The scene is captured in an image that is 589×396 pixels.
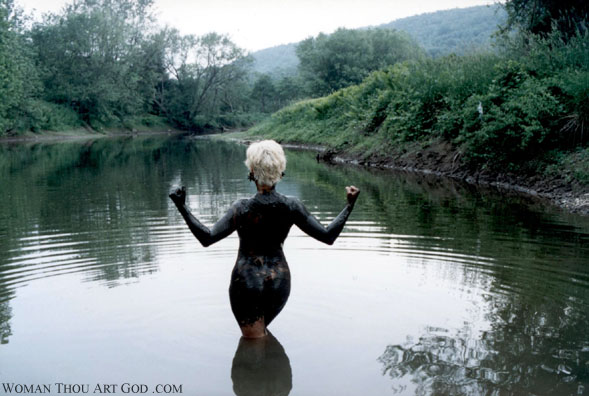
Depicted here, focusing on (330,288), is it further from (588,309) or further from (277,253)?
(588,309)

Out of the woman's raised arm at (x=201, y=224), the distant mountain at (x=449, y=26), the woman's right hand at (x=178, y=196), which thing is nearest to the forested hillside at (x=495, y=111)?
the woman's raised arm at (x=201, y=224)

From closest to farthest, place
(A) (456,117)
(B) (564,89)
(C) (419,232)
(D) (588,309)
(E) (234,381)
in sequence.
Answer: (E) (234,381)
(D) (588,309)
(C) (419,232)
(B) (564,89)
(A) (456,117)

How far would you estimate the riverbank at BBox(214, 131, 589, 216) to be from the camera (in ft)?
41.3

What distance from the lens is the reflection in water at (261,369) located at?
441 cm

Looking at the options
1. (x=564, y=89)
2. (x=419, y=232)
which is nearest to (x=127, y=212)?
(x=419, y=232)

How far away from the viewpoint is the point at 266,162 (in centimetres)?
458

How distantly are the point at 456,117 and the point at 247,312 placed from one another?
14.8 meters

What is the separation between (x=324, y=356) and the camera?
4.95 meters

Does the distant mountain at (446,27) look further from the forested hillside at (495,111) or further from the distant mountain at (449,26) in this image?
the forested hillside at (495,111)

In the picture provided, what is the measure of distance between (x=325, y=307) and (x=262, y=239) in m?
1.72

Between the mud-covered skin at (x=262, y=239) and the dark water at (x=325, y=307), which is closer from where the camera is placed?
the dark water at (x=325, y=307)

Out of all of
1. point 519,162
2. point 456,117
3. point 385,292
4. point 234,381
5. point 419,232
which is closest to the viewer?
point 234,381

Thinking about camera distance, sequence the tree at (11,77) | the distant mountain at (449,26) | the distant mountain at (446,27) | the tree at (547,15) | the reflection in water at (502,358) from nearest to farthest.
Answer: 1. the reflection in water at (502,358)
2. the tree at (547,15)
3. the tree at (11,77)
4. the distant mountain at (446,27)
5. the distant mountain at (449,26)

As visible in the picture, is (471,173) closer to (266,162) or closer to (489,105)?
(489,105)
